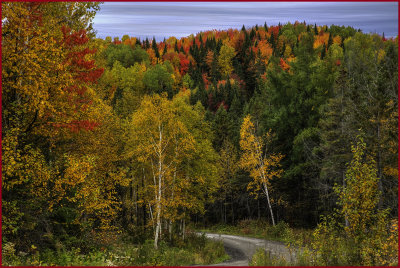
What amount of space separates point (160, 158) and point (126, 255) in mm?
9104

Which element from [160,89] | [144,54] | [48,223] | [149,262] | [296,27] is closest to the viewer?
[48,223]

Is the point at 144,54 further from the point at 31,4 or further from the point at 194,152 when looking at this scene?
the point at 31,4

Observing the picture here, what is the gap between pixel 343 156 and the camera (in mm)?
24688

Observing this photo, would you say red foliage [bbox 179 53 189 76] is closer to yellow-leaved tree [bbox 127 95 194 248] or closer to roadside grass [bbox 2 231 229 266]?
yellow-leaved tree [bbox 127 95 194 248]

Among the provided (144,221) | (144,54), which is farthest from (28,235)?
(144,54)

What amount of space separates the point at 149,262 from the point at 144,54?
112430 millimetres

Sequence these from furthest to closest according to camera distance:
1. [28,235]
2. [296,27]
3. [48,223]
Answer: [296,27] → [48,223] → [28,235]

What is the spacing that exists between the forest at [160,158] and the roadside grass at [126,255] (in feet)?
0.34

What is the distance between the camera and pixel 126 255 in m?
15.6

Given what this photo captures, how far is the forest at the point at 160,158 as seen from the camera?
1180 cm

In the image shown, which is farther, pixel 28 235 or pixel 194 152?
pixel 194 152

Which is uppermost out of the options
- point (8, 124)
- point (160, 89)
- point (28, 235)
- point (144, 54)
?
point (144, 54)

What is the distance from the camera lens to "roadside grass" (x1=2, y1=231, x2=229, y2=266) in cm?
1130

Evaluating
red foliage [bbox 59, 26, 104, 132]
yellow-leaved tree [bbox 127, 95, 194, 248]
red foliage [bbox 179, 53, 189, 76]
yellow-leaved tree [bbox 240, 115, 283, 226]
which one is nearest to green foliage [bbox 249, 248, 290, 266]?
red foliage [bbox 59, 26, 104, 132]
